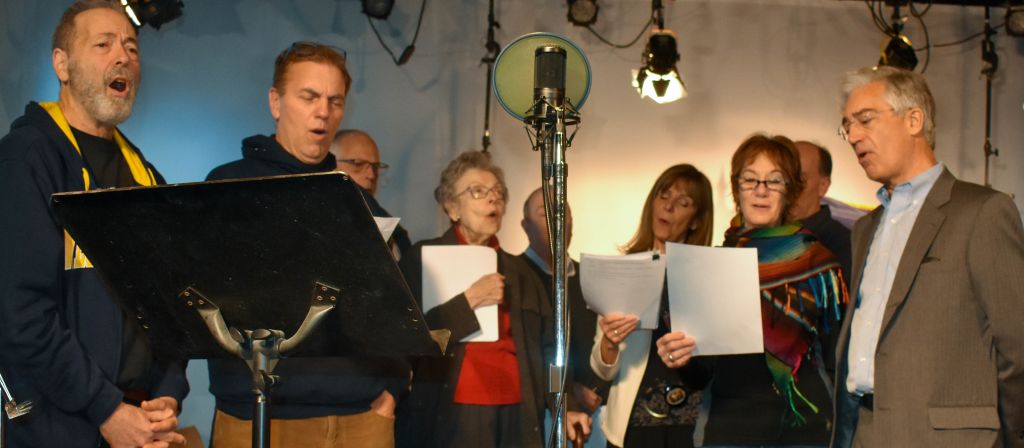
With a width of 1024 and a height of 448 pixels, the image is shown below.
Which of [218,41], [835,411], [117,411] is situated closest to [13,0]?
[218,41]

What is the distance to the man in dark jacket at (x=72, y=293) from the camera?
7.63ft

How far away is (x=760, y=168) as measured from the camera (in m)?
3.61

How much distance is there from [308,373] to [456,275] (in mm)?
1000

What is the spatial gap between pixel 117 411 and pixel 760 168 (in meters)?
2.33

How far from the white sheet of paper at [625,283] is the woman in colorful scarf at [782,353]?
0.35m

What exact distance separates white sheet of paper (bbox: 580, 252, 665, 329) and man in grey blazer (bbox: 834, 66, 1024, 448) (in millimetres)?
669

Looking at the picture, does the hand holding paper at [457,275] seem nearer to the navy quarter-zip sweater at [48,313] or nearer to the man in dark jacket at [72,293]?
the man in dark jacket at [72,293]

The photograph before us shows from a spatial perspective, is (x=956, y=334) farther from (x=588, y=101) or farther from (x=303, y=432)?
(x=588, y=101)

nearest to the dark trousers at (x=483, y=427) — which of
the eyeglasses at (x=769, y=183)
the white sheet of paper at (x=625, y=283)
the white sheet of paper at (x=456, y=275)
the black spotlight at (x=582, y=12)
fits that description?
the white sheet of paper at (x=456, y=275)

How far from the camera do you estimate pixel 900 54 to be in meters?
5.34

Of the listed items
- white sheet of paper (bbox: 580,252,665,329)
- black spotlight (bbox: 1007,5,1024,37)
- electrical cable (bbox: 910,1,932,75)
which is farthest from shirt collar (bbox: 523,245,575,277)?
black spotlight (bbox: 1007,5,1024,37)

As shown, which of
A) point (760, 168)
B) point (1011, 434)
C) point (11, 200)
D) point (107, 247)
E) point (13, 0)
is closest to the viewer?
point (107, 247)

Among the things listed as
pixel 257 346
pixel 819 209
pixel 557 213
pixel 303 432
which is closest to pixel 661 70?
pixel 819 209

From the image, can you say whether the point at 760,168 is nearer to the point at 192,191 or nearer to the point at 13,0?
the point at 192,191
